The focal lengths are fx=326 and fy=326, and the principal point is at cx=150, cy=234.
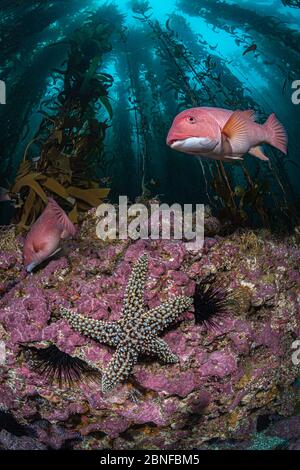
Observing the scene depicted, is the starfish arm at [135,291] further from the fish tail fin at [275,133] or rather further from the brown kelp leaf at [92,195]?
the fish tail fin at [275,133]

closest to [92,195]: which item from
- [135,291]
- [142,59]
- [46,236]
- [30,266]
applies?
[46,236]

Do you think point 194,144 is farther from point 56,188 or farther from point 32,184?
point 32,184

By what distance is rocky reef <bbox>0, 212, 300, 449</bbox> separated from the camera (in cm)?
333

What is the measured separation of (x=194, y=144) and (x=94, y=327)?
6.15 feet

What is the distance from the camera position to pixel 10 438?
4098 millimetres

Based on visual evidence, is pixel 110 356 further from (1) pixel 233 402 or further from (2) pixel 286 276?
(2) pixel 286 276

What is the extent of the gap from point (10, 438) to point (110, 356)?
2.10 metres

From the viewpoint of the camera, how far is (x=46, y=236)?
11.0ft

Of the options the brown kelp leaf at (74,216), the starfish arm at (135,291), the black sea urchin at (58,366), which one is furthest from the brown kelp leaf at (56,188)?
the black sea urchin at (58,366)

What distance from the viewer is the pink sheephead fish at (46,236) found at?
337 cm

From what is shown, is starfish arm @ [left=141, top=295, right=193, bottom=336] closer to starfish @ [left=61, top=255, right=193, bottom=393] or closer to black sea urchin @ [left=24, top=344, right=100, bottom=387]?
starfish @ [left=61, top=255, right=193, bottom=393]

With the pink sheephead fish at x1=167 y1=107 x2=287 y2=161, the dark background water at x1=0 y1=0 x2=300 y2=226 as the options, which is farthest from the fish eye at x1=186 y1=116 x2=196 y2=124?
the dark background water at x1=0 y1=0 x2=300 y2=226

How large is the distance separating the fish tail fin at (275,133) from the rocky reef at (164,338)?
3.72 feet

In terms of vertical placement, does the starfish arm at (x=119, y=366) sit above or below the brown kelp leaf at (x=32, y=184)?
below
